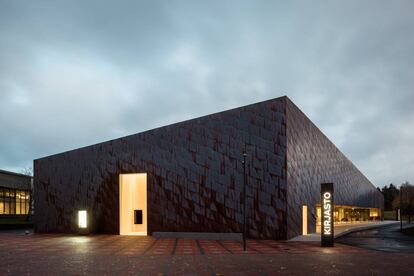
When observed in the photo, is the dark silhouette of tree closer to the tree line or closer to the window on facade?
the tree line

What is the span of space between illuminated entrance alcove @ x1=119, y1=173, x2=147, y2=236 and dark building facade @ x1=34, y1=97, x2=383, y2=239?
0.52 m

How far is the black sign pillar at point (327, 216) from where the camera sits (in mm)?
20317

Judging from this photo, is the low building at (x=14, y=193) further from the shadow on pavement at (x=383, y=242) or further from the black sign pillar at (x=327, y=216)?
the black sign pillar at (x=327, y=216)

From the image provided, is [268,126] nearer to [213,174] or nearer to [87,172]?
[213,174]

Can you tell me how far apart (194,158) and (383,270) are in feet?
51.7

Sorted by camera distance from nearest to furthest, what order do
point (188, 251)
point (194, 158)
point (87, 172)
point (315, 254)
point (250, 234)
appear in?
point (315, 254) < point (188, 251) < point (250, 234) < point (194, 158) < point (87, 172)

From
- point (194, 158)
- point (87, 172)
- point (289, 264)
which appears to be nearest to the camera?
point (289, 264)

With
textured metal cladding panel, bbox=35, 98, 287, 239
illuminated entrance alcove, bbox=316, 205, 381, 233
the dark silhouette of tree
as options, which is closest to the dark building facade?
textured metal cladding panel, bbox=35, 98, 287, 239

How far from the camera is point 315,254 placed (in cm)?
1722

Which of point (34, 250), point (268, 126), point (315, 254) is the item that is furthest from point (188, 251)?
point (268, 126)

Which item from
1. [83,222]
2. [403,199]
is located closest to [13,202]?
[83,222]

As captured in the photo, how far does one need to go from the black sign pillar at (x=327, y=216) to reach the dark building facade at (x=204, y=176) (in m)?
3.56

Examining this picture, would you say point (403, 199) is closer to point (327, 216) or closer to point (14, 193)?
point (14, 193)

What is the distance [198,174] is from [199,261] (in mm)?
11749
